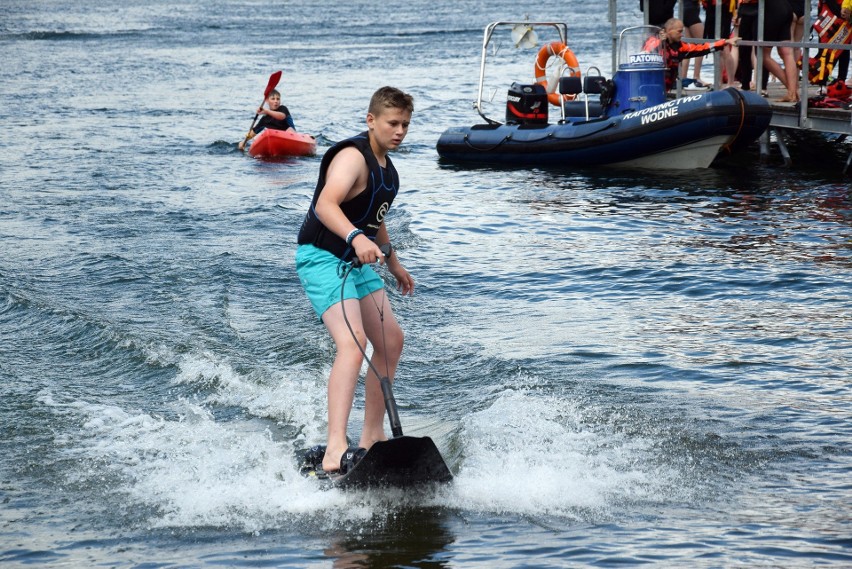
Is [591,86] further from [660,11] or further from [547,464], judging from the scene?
[547,464]

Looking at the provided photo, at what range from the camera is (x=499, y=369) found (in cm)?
730

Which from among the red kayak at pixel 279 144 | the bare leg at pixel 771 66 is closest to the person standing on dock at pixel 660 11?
the bare leg at pixel 771 66

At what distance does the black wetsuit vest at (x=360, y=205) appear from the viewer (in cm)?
507

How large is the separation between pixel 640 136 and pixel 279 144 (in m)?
6.60

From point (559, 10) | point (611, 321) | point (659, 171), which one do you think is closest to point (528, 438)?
point (611, 321)

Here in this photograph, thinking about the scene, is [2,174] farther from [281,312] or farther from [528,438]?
[528,438]

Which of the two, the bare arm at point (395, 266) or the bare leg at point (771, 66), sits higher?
the bare leg at point (771, 66)

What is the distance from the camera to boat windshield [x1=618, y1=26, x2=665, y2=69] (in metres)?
15.6

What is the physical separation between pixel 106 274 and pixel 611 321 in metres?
4.82

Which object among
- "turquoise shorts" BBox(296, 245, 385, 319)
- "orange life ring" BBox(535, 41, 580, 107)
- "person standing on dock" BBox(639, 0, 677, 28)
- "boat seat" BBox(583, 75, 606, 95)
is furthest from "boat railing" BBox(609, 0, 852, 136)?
"turquoise shorts" BBox(296, 245, 385, 319)

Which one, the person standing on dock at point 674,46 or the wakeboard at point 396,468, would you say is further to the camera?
the person standing on dock at point 674,46

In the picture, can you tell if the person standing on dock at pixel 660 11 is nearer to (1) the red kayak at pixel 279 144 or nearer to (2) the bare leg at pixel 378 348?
(1) the red kayak at pixel 279 144

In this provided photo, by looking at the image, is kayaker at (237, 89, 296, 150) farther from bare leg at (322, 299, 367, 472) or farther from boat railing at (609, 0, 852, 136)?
bare leg at (322, 299, 367, 472)

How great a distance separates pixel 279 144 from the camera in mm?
18844
